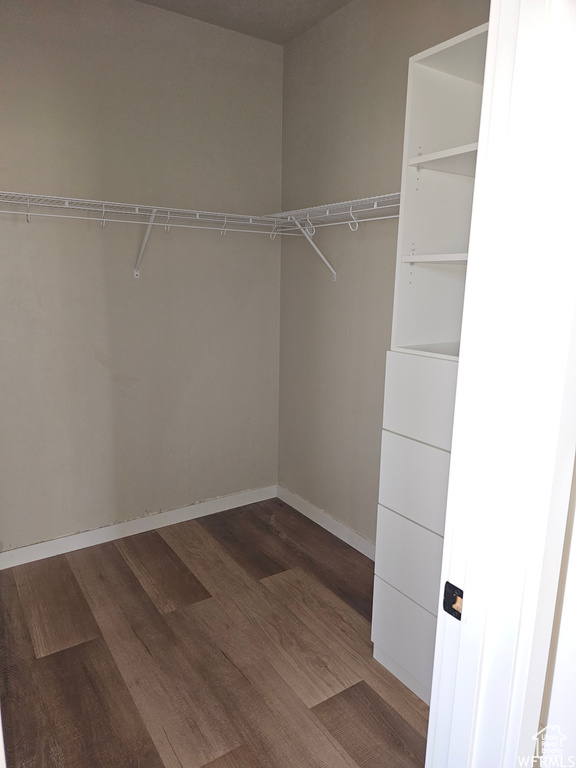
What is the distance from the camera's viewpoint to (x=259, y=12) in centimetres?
268

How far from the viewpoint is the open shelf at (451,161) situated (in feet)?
5.49

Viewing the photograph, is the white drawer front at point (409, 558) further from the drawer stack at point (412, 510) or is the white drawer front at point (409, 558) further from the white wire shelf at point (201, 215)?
the white wire shelf at point (201, 215)

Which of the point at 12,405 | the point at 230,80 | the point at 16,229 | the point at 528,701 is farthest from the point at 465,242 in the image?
the point at 12,405

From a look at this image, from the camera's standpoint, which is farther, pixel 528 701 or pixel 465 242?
pixel 465 242

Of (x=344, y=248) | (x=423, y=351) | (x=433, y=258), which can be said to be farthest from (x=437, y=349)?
(x=344, y=248)

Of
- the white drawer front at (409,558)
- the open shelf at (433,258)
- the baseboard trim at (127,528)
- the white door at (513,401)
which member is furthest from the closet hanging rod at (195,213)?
the baseboard trim at (127,528)

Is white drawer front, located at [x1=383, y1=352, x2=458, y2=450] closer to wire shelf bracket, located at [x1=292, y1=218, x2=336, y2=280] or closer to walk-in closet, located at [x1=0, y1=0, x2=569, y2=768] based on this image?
walk-in closet, located at [x1=0, y1=0, x2=569, y2=768]

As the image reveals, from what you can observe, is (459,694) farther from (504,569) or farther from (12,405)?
(12,405)

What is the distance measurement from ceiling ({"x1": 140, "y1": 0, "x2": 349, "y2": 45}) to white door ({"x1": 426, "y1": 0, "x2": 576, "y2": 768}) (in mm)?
2250

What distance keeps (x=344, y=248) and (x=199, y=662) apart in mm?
2034

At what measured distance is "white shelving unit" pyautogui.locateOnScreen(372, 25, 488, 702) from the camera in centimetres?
176

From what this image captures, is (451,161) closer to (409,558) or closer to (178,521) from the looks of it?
(409,558)

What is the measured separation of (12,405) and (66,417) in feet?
0.83

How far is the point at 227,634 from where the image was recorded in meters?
2.25
